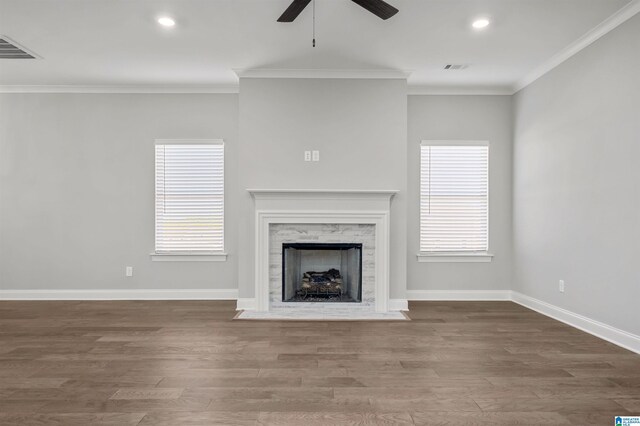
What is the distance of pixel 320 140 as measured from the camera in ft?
15.8

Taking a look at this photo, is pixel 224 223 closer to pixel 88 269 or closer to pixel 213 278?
pixel 213 278

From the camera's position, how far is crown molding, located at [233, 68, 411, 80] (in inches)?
187

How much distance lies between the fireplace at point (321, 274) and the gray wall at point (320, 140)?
1.56 ft

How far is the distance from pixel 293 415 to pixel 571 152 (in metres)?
3.72

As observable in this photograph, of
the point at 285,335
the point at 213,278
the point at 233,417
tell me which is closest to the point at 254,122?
the point at 213,278

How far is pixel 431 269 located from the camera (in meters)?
5.44

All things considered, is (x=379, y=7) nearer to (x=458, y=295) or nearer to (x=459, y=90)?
(x=459, y=90)

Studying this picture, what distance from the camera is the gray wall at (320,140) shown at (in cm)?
481

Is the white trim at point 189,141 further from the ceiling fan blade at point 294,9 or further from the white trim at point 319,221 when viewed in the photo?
the ceiling fan blade at point 294,9

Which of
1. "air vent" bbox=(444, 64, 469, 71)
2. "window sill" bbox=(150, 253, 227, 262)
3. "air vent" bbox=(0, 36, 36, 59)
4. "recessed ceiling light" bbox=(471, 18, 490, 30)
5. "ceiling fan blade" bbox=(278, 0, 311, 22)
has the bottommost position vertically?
"window sill" bbox=(150, 253, 227, 262)

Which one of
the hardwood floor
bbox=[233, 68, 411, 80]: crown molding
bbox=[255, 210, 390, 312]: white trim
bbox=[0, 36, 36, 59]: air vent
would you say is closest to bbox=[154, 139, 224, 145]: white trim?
bbox=[233, 68, 411, 80]: crown molding

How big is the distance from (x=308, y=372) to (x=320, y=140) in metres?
2.78

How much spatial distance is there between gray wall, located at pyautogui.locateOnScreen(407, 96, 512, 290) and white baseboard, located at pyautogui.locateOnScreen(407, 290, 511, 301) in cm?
6

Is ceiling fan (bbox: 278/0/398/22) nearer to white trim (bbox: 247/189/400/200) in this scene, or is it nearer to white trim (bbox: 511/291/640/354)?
white trim (bbox: 247/189/400/200)
